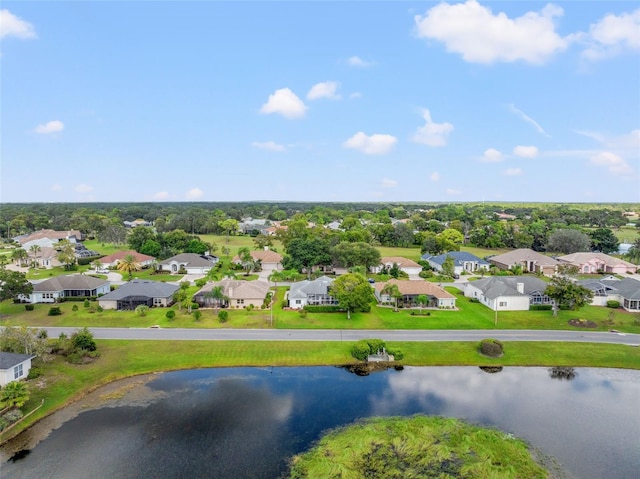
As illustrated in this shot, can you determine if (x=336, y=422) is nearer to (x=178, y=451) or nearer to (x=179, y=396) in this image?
(x=178, y=451)

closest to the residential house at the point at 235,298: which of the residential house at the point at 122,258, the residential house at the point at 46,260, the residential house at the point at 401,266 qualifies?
the residential house at the point at 401,266

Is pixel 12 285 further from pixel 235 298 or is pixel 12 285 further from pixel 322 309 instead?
pixel 322 309

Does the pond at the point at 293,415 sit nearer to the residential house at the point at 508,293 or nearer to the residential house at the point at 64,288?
the residential house at the point at 508,293

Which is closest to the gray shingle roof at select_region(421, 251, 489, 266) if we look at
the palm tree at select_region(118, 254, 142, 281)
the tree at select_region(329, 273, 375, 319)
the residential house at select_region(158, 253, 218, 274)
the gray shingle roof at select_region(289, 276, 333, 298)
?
the gray shingle roof at select_region(289, 276, 333, 298)

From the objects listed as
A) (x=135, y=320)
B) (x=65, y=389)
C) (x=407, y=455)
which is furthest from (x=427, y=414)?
(x=135, y=320)

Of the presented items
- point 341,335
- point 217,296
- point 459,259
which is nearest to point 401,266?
point 459,259

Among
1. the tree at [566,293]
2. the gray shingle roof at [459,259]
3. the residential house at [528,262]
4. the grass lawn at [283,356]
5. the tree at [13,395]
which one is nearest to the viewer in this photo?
the tree at [13,395]
